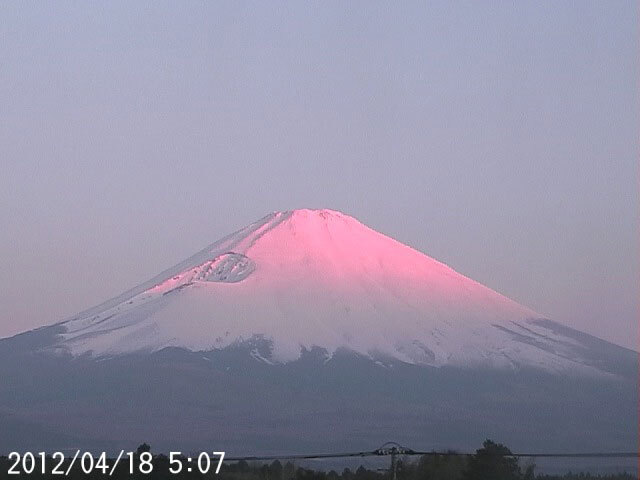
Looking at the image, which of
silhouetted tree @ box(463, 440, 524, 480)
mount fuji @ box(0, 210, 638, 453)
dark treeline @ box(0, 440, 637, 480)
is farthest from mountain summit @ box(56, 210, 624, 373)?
silhouetted tree @ box(463, 440, 524, 480)

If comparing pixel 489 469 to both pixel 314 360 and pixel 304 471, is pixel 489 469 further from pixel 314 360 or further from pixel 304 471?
pixel 314 360

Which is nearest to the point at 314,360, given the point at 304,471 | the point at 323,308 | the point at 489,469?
the point at 323,308

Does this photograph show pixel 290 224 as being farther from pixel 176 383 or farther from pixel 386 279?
pixel 176 383

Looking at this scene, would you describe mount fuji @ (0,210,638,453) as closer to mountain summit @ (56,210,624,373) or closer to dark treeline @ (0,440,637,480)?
mountain summit @ (56,210,624,373)

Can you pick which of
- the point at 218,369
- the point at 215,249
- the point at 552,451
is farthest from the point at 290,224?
the point at 552,451

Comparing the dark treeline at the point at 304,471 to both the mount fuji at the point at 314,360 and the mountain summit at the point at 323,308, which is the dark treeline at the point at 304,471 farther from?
the mountain summit at the point at 323,308
